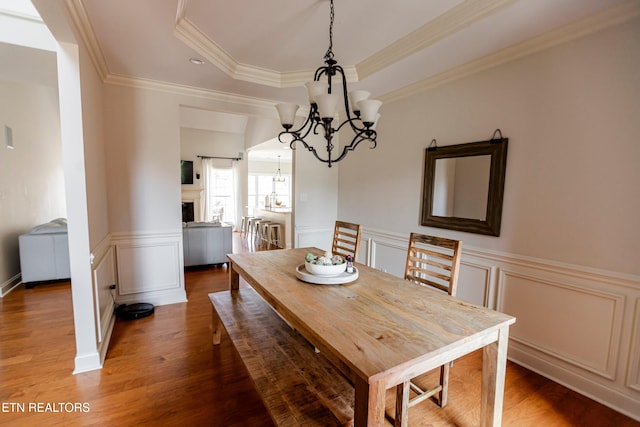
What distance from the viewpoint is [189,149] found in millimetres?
7957

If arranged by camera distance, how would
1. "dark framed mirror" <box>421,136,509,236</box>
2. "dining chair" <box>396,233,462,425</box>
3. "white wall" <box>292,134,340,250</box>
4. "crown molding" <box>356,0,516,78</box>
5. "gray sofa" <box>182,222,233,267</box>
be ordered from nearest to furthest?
"dining chair" <box>396,233,462,425</box>, "crown molding" <box>356,0,516,78</box>, "dark framed mirror" <box>421,136,509,236</box>, "white wall" <box>292,134,340,250</box>, "gray sofa" <box>182,222,233,267</box>

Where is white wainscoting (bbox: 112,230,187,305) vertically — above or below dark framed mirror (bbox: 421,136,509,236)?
below

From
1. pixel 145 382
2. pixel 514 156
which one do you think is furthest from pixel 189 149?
pixel 514 156

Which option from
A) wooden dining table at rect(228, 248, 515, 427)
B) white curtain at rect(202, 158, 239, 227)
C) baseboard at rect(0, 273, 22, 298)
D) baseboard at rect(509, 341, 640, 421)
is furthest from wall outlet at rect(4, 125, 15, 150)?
baseboard at rect(509, 341, 640, 421)

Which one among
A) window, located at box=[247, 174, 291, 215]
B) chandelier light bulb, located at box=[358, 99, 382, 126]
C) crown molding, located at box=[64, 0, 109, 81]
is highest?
crown molding, located at box=[64, 0, 109, 81]

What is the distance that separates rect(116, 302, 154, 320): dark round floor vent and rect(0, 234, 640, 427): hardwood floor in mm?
202

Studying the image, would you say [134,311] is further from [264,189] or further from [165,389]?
[264,189]

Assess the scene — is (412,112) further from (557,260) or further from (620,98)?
(557,260)

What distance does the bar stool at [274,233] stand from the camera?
21.3 feet

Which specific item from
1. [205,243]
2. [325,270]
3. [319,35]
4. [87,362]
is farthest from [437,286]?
[205,243]

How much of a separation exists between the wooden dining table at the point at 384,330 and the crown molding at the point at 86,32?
1.95 metres

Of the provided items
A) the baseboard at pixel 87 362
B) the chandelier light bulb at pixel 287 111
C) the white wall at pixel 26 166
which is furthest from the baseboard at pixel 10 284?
the chandelier light bulb at pixel 287 111

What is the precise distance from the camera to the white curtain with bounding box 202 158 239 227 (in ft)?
26.9

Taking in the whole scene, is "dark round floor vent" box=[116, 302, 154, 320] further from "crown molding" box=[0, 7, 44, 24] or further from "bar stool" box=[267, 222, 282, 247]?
"bar stool" box=[267, 222, 282, 247]
